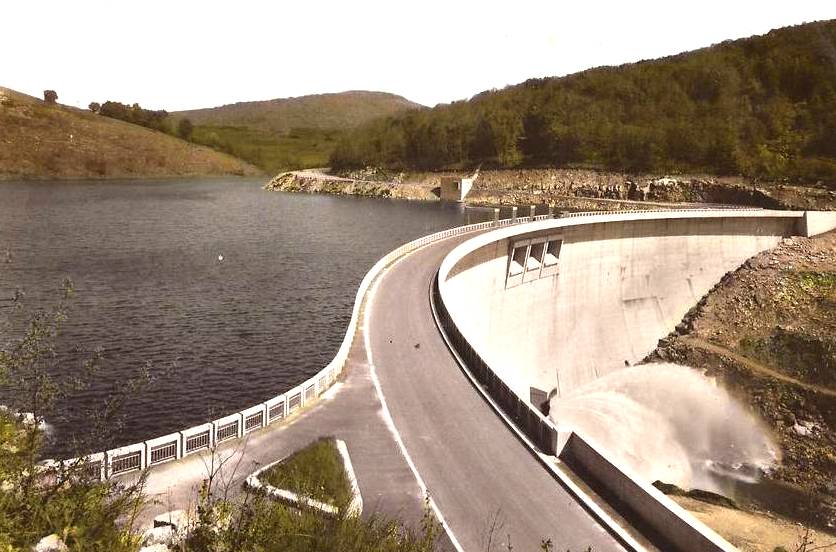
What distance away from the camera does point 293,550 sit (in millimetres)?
10562

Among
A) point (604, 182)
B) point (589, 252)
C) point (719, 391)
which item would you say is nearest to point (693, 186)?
point (604, 182)

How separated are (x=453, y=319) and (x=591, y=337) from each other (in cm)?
2972

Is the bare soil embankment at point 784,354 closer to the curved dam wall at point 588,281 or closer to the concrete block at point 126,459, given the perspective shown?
the curved dam wall at point 588,281

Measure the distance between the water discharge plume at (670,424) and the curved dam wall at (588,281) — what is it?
362cm

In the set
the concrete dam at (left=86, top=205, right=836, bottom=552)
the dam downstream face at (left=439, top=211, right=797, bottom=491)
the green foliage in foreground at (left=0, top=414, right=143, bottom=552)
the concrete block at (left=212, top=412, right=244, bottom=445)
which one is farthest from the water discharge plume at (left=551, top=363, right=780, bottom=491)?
the green foliage in foreground at (left=0, top=414, right=143, bottom=552)

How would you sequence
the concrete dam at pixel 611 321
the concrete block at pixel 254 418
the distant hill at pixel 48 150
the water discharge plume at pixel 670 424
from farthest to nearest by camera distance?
the distant hill at pixel 48 150
the concrete dam at pixel 611 321
the water discharge plume at pixel 670 424
the concrete block at pixel 254 418

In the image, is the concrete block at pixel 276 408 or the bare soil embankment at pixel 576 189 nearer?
the concrete block at pixel 276 408

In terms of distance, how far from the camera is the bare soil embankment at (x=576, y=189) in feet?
279

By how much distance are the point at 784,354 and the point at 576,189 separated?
2775 inches

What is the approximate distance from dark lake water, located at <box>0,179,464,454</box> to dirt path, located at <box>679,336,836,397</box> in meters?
33.4

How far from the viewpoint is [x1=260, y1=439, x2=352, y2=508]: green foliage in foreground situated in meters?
16.2

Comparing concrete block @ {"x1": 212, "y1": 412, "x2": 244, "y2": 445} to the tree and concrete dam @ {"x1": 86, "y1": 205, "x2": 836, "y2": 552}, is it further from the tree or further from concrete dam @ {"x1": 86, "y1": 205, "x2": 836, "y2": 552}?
the tree

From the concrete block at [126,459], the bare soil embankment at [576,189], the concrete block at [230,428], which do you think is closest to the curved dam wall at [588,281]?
the bare soil embankment at [576,189]

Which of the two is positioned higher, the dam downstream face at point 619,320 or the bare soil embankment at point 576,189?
the bare soil embankment at point 576,189
